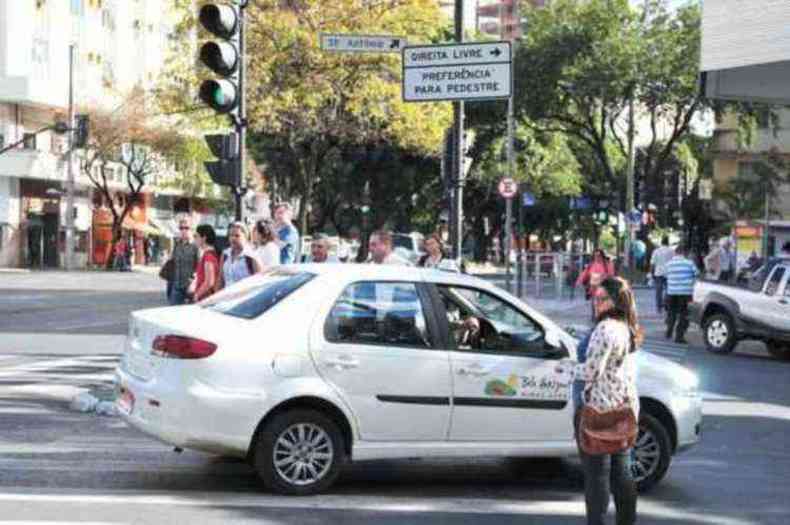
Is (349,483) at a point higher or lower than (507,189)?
lower

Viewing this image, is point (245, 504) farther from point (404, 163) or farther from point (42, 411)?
point (404, 163)

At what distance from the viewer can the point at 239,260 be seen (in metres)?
12.0

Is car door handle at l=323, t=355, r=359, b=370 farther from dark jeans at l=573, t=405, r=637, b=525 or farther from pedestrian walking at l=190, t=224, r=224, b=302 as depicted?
pedestrian walking at l=190, t=224, r=224, b=302

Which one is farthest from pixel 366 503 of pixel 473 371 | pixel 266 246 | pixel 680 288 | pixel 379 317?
pixel 680 288

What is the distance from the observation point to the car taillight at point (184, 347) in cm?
761

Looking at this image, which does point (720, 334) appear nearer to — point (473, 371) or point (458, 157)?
point (458, 157)

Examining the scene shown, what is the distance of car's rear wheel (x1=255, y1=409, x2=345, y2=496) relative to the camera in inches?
306

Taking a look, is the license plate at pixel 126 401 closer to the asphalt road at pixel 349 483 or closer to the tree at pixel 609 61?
the asphalt road at pixel 349 483

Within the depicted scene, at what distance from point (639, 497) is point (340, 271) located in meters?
2.63

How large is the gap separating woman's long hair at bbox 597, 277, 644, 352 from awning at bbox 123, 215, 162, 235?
60.9 meters

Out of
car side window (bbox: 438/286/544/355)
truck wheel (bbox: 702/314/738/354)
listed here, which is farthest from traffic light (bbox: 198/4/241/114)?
truck wheel (bbox: 702/314/738/354)

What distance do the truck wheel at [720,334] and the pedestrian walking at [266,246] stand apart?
9.86 metres

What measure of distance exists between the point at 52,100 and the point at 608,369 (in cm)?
5395

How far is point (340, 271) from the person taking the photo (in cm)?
820
